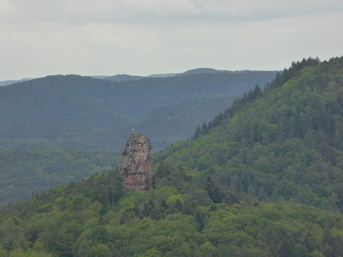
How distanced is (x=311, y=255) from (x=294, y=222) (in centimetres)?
1243

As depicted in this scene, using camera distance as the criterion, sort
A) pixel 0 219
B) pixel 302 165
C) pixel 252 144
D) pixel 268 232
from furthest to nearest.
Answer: pixel 252 144 < pixel 302 165 < pixel 0 219 < pixel 268 232

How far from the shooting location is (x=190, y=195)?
428 feet

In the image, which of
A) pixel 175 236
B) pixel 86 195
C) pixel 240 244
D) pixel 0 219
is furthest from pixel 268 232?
pixel 0 219

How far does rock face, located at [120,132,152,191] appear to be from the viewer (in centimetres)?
13175

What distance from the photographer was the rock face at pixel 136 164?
132 metres

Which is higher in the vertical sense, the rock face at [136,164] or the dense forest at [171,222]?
the rock face at [136,164]

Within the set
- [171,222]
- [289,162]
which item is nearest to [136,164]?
[171,222]

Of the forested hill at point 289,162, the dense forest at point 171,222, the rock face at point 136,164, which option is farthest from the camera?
the forested hill at point 289,162

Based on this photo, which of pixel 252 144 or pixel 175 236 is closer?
pixel 175 236

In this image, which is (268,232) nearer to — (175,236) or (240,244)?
(240,244)

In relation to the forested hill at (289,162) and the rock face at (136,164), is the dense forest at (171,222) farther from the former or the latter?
the rock face at (136,164)

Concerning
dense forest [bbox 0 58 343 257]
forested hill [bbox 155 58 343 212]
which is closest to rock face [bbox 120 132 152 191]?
dense forest [bbox 0 58 343 257]

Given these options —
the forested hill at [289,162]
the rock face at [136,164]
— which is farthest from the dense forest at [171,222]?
the rock face at [136,164]

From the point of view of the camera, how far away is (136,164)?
5172 inches
